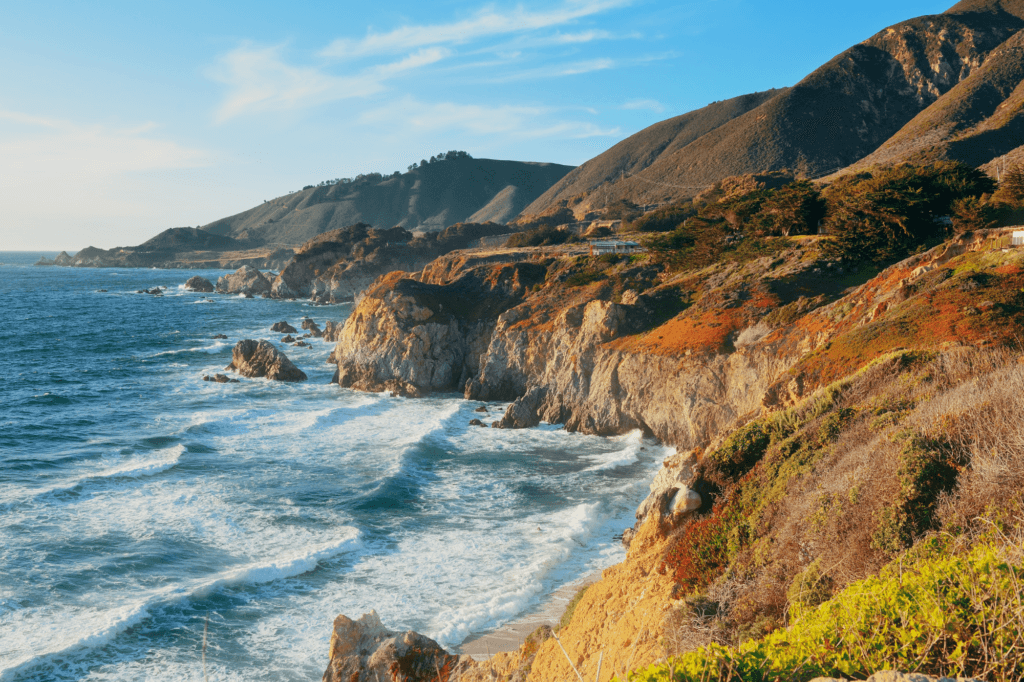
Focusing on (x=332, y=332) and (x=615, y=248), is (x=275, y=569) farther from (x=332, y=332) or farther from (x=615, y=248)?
(x=332, y=332)

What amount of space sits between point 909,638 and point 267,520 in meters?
20.2

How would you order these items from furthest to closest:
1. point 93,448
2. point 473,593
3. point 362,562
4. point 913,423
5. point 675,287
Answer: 1. point 675,287
2. point 93,448
3. point 362,562
4. point 473,593
5. point 913,423

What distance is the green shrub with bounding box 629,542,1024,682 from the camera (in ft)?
15.0

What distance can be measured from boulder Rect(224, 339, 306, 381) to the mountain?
7192cm

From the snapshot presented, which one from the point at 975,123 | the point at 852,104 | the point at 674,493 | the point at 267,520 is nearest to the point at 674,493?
the point at 674,493

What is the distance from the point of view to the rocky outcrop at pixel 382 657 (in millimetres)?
10117

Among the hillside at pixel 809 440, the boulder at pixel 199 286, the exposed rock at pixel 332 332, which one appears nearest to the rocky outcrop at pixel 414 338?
the hillside at pixel 809 440

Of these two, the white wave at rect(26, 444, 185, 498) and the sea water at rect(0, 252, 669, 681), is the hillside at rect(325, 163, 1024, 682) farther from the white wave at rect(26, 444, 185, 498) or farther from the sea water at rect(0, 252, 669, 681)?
the white wave at rect(26, 444, 185, 498)

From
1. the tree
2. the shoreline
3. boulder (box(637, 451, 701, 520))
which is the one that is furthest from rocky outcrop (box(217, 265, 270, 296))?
boulder (box(637, 451, 701, 520))

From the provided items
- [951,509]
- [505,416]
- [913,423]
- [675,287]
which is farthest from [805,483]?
[675,287]

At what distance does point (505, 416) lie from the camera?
3312 cm

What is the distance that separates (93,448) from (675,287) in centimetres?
3187

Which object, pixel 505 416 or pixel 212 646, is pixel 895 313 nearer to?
pixel 505 416

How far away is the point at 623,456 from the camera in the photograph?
27.4 metres
